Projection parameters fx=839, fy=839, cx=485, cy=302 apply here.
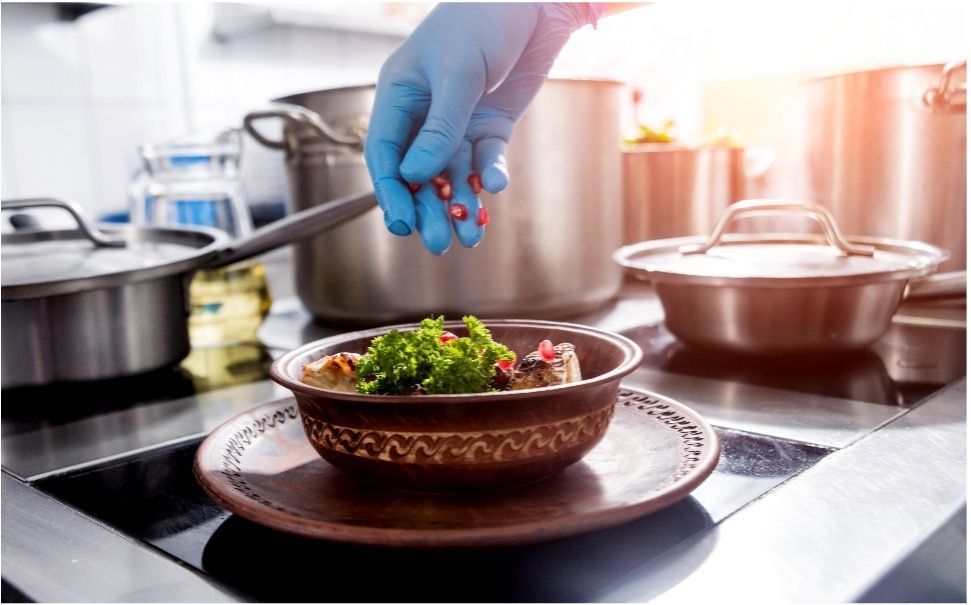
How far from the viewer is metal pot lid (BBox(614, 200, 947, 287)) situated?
91 cm

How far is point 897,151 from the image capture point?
1.29 meters

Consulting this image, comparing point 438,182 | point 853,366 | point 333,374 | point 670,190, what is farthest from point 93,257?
point 670,190

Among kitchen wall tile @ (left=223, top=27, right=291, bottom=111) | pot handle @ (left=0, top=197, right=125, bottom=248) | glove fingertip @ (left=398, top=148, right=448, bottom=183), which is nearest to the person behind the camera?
glove fingertip @ (left=398, top=148, right=448, bottom=183)

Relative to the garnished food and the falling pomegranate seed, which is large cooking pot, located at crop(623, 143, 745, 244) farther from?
the garnished food

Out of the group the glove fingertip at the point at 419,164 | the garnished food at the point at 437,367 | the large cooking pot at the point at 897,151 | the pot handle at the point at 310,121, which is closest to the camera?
the garnished food at the point at 437,367

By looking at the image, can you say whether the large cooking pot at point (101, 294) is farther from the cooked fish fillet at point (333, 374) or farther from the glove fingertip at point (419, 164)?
the cooked fish fillet at point (333, 374)

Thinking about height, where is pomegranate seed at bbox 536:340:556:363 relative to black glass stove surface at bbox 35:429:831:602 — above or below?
above

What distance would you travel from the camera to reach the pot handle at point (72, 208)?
0.97 metres

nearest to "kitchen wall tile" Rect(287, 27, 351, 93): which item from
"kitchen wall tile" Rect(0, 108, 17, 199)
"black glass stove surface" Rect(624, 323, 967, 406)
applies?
→ "kitchen wall tile" Rect(0, 108, 17, 199)

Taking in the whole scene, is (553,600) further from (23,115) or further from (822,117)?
(23,115)

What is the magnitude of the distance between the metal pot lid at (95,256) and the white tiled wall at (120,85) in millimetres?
600

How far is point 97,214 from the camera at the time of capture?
1.76 metres

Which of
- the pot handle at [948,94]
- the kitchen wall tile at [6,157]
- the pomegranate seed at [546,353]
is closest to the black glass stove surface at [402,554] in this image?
the pomegranate seed at [546,353]

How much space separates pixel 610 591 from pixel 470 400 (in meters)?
0.13
